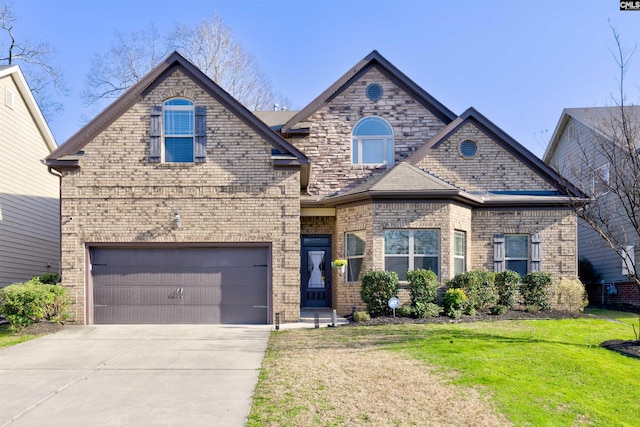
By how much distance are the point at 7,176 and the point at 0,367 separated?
9.54 m

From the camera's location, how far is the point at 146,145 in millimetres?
14508

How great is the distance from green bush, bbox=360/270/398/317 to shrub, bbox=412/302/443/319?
634 mm

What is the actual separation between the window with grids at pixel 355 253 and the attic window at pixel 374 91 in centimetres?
466

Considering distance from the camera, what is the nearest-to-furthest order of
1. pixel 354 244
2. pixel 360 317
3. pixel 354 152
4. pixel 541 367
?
pixel 541 367, pixel 360 317, pixel 354 244, pixel 354 152

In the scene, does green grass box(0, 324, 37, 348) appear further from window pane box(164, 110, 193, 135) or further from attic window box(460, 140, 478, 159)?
attic window box(460, 140, 478, 159)

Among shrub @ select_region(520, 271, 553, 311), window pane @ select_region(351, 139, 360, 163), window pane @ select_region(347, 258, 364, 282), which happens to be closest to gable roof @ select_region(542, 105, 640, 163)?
shrub @ select_region(520, 271, 553, 311)

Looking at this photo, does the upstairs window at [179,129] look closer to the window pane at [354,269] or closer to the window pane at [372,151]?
the window pane at [354,269]

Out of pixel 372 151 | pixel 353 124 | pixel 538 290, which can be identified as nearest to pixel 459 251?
pixel 538 290

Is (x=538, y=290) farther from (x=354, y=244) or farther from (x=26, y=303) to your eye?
(x=26, y=303)

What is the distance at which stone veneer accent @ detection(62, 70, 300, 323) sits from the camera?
47.0 feet

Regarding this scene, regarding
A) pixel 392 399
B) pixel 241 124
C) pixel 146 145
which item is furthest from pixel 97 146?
pixel 392 399

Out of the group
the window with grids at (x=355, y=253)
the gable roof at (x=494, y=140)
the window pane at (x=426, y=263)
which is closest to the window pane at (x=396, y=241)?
the window pane at (x=426, y=263)

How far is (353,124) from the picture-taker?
18.0 meters

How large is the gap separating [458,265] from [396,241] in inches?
81.2
